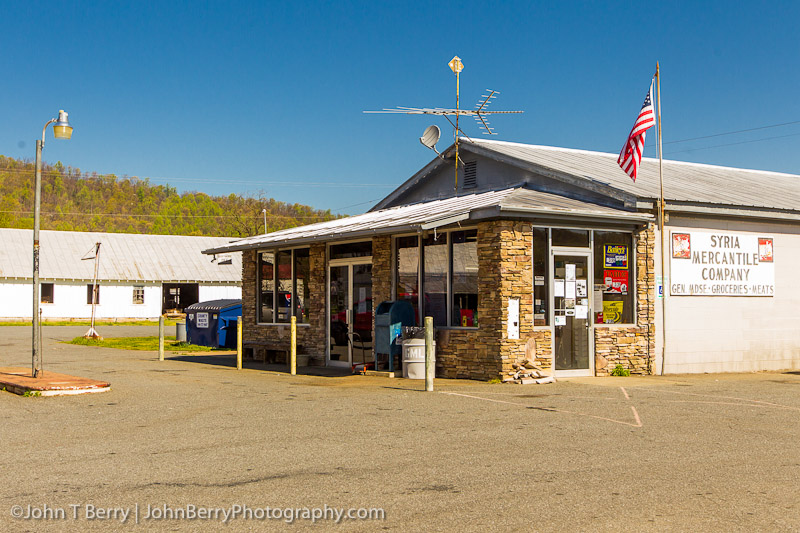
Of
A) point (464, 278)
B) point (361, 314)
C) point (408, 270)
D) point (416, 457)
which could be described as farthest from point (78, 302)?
point (416, 457)

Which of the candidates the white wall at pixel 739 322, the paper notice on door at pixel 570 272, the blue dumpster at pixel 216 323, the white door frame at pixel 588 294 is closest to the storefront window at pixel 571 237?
the white door frame at pixel 588 294

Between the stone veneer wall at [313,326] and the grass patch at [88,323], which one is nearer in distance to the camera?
the stone veneer wall at [313,326]

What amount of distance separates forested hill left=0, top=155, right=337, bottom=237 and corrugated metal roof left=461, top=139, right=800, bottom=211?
258 feet

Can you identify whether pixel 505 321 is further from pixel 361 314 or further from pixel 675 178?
pixel 675 178

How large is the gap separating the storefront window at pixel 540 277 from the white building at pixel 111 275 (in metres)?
33.4

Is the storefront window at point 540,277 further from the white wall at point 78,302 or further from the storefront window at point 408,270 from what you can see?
the white wall at point 78,302

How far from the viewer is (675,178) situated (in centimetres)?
1992

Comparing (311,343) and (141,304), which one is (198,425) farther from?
(141,304)

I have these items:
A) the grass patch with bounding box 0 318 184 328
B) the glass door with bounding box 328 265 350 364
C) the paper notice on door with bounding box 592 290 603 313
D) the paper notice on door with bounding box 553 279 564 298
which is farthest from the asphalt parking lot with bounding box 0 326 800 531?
the grass patch with bounding box 0 318 184 328

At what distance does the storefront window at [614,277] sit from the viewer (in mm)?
15789

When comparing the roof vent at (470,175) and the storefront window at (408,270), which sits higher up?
the roof vent at (470,175)

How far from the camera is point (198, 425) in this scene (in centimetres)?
989

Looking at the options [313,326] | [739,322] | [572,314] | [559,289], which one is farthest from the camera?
[313,326]

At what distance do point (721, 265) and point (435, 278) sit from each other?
20.4ft
